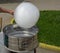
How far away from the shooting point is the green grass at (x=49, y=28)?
112cm

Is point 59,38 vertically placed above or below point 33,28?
below

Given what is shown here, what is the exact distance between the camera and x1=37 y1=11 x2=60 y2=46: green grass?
1.12 m

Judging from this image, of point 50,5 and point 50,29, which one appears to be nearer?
point 50,29

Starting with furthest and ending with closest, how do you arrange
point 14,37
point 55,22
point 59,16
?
point 59,16 → point 55,22 → point 14,37

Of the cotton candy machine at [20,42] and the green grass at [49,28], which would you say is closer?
the cotton candy machine at [20,42]

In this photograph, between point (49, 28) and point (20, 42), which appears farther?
point (49, 28)

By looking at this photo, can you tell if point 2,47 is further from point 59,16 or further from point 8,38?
point 59,16

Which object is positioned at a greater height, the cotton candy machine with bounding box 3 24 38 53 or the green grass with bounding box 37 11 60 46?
the cotton candy machine with bounding box 3 24 38 53

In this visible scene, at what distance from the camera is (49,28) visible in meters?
1.30

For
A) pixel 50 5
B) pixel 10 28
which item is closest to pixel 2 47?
pixel 10 28

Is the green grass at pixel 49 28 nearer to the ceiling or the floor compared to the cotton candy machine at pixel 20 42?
nearer to the floor

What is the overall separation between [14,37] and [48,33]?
2.28 ft

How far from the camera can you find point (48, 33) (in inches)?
48.0

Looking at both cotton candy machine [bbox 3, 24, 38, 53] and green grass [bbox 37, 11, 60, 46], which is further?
green grass [bbox 37, 11, 60, 46]
